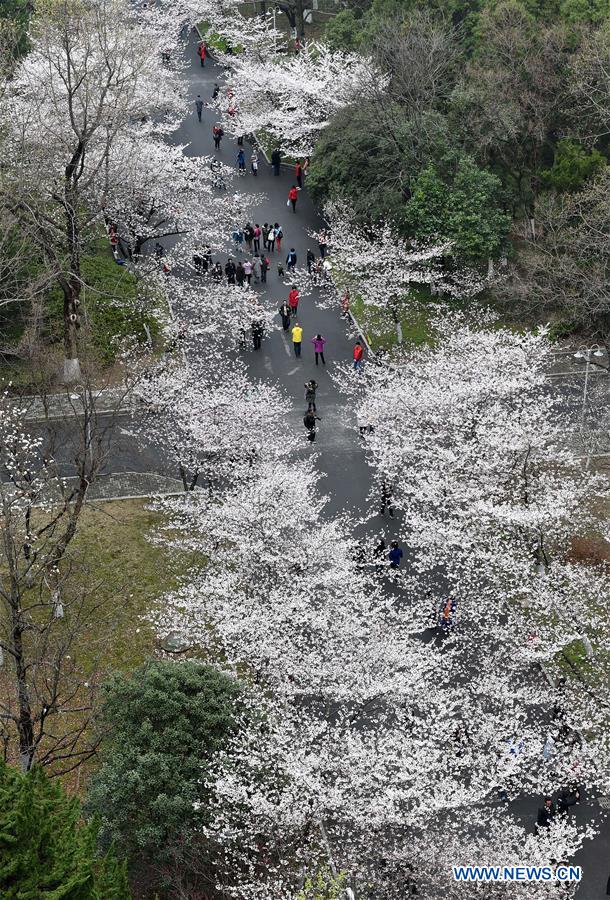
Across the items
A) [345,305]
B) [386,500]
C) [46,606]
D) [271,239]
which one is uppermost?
[271,239]

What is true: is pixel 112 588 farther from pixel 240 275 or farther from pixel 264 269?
pixel 264 269

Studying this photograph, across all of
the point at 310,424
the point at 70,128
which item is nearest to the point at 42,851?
the point at 310,424

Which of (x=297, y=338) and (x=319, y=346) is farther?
(x=297, y=338)

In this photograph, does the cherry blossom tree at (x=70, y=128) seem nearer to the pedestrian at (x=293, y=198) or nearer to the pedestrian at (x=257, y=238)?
the pedestrian at (x=257, y=238)

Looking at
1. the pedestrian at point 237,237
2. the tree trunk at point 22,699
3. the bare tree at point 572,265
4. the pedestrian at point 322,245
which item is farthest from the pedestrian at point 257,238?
the tree trunk at point 22,699

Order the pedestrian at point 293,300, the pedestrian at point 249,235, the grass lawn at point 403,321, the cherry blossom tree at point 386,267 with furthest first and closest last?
the pedestrian at point 249,235 < the pedestrian at point 293,300 < the cherry blossom tree at point 386,267 < the grass lawn at point 403,321
